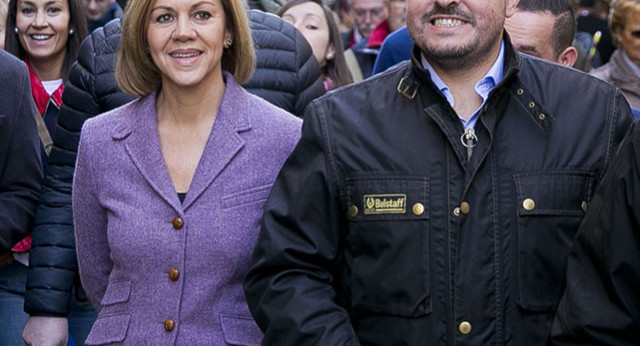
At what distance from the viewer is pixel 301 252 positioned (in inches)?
152

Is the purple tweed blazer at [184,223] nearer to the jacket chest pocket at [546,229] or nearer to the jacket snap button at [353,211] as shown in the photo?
the jacket snap button at [353,211]

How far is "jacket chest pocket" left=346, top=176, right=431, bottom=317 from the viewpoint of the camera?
3.76 meters

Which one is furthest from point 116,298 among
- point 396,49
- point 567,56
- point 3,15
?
point 396,49

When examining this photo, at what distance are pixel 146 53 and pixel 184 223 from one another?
738 mm

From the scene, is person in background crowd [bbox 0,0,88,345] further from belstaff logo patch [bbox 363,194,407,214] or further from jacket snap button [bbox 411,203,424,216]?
jacket snap button [bbox 411,203,424,216]

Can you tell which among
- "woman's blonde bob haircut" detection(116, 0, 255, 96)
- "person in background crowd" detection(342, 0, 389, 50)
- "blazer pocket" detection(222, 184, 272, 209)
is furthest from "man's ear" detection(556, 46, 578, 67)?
"person in background crowd" detection(342, 0, 389, 50)

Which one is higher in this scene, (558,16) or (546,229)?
(546,229)

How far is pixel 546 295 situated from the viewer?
375cm

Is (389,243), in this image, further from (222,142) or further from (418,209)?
(222,142)

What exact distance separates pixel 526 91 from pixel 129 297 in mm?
1526

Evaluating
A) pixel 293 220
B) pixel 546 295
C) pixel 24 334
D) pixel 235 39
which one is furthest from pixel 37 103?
pixel 546 295

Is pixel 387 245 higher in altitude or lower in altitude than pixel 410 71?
lower

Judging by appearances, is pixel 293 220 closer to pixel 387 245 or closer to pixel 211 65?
pixel 387 245

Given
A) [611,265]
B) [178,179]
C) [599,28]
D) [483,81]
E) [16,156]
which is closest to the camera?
[611,265]
